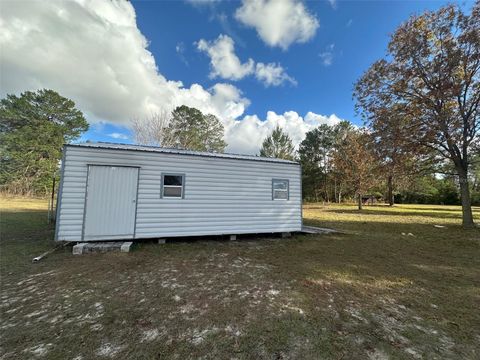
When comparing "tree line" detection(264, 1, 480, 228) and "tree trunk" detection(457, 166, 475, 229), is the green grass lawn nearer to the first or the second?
"tree trunk" detection(457, 166, 475, 229)

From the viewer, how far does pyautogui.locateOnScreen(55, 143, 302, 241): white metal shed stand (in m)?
5.91

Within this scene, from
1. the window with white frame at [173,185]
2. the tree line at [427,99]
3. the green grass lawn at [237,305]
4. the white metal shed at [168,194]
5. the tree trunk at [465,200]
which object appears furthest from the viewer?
the tree trunk at [465,200]

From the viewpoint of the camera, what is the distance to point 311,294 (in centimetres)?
363

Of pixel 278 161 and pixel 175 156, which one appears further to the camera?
pixel 278 161

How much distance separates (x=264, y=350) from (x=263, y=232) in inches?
219

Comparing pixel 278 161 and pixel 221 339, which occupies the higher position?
pixel 278 161

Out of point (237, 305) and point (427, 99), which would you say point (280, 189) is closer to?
point (237, 305)

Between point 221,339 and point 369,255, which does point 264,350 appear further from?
point 369,255

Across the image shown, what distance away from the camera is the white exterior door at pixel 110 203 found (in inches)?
235

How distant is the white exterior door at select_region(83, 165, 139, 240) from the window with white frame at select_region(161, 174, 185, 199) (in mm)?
793

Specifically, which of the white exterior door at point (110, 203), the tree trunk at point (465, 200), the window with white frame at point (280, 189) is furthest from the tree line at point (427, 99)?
the white exterior door at point (110, 203)

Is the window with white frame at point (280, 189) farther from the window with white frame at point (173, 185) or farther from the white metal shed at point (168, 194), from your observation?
the window with white frame at point (173, 185)

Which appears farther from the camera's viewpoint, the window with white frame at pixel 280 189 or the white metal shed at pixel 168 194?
the window with white frame at pixel 280 189

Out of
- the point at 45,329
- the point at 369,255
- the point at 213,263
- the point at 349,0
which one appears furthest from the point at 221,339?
the point at 349,0
